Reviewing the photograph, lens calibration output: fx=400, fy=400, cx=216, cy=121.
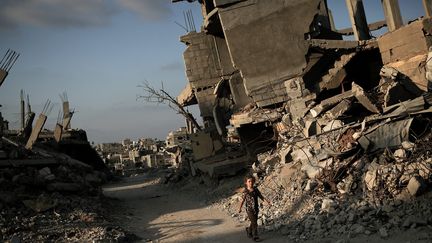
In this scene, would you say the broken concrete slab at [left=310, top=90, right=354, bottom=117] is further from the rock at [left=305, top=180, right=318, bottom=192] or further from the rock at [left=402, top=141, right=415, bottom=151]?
the rock at [left=402, top=141, right=415, bottom=151]

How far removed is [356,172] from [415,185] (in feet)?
5.07

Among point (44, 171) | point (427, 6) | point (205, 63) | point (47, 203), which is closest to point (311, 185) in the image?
point (47, 203)

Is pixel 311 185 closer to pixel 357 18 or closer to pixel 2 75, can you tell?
pixel 357 18

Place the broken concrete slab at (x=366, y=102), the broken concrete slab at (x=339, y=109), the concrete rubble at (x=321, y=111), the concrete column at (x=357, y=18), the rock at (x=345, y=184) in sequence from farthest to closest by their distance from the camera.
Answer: the concrete column at (x=357, y=18) < the broken concrete slab at (x=339, y=109) < the broken concrete slab at (x=366, y=102) < the rock at (x=345, y=184) < the concrete rubble at (x=321, y=111)

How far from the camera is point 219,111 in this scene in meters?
16.7

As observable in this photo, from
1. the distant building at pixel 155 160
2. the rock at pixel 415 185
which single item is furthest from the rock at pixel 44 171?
the distant building at pixel 155 160

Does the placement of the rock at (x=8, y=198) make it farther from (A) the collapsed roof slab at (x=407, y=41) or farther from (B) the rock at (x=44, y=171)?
(A) the collapsed roof slab at (x=407, y=41)

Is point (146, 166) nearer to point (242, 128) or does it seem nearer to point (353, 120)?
point (242, 128)

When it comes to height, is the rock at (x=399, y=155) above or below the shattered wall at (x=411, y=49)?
below

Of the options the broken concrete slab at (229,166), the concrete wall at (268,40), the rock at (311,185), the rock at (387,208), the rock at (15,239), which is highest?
the concrete wall at (268,40)

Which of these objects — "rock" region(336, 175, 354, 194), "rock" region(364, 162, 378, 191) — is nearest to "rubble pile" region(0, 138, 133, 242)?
"rock" region(336, 175, 354, 194)

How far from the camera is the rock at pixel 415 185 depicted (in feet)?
21.1

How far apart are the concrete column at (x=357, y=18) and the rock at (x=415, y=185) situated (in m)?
8.99

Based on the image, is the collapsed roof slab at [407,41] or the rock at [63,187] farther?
the rock at [63,187]
